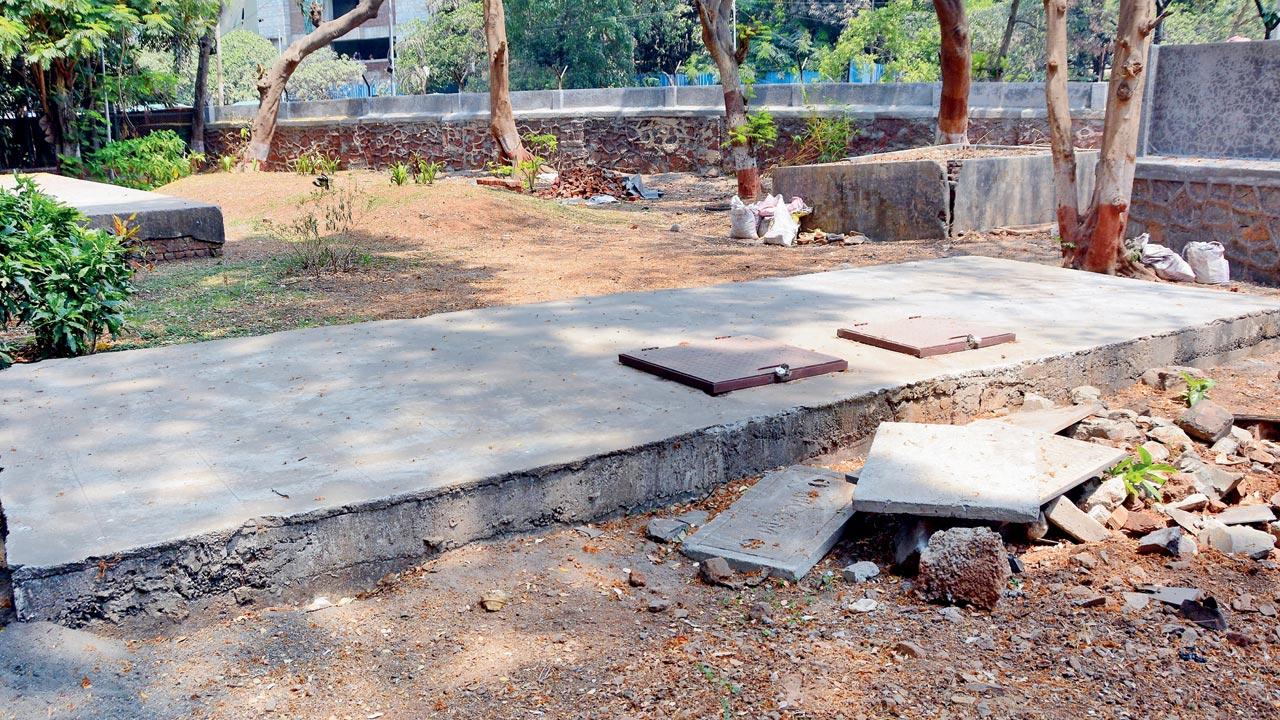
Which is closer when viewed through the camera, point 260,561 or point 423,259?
point 260,561

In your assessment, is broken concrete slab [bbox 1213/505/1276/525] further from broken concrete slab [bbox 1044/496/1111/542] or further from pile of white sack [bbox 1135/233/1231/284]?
pile of white sack [bbox 1135/233/1231/284]

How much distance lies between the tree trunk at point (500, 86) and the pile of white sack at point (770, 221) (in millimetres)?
5664

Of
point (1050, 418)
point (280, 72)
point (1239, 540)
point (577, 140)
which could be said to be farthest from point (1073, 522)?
point (577, 140)

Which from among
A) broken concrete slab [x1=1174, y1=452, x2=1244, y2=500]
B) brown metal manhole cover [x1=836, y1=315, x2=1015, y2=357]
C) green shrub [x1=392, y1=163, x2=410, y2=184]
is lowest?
broken concrete slab [x1=1174, y1=452, x2=1244, y2=500]

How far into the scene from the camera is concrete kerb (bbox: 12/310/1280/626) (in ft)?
8.55

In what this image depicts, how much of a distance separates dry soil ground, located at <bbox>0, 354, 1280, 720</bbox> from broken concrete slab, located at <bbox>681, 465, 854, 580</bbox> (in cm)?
7

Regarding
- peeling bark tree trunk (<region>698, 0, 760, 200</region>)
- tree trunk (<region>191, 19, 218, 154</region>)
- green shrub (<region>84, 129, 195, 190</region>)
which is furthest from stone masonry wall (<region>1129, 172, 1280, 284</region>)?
tree trunk (<region>191, 19, 218, 154</region>)

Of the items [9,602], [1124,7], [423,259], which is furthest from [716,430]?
[423,259]

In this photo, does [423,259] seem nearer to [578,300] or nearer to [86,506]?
[578,300]

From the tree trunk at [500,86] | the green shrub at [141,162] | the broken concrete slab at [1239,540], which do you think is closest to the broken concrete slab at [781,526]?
the broken concrete slab at [1239,540]

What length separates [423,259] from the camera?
372 inches

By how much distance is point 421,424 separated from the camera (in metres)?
3.59

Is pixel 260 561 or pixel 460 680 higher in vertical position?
pixel 260 561

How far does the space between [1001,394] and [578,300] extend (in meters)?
2.35
